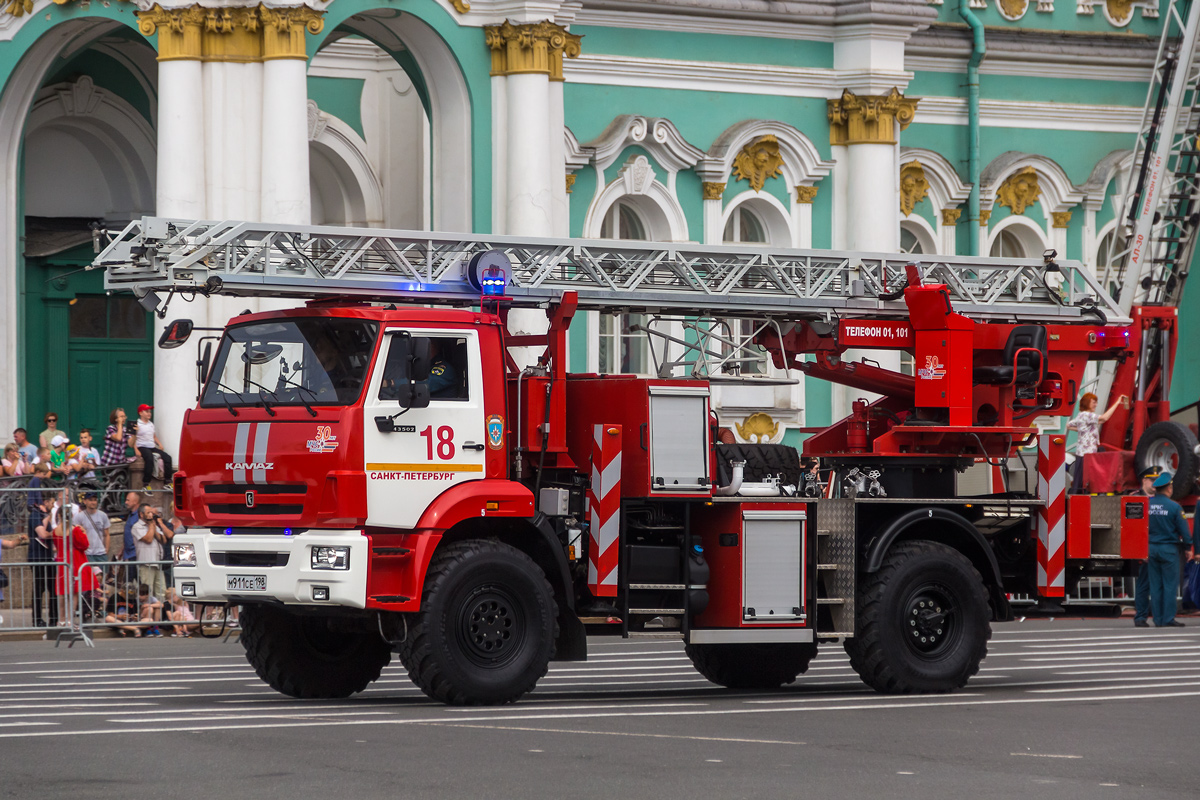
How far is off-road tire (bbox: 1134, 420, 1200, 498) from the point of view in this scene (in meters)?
28.6

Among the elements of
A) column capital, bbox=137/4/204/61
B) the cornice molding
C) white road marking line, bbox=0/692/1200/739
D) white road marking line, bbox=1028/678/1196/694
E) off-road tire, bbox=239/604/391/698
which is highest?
the cornice molding

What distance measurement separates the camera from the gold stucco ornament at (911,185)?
37.1m

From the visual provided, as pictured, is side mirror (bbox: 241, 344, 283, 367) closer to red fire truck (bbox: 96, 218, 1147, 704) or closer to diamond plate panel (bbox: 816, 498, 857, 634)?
red fire truck (bbox: 96, 218, 1147, 704)

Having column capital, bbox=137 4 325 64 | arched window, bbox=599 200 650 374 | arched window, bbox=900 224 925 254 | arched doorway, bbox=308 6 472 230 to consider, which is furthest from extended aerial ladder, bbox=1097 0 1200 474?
column capital, bbox=137 4 325 64

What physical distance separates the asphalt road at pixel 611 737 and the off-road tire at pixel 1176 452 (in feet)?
32.1

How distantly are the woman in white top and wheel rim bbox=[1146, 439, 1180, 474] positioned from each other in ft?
2.38

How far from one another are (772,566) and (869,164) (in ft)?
64.6

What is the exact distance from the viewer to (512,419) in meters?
15.8

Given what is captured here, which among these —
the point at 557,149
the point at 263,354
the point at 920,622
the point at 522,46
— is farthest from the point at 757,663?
the point at 522,46

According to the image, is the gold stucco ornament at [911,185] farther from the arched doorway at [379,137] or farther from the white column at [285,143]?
the white column at [285,143]

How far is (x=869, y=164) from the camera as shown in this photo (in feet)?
116

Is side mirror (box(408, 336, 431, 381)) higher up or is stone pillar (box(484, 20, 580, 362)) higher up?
stone pillar (box(484, 20, 580, 362))

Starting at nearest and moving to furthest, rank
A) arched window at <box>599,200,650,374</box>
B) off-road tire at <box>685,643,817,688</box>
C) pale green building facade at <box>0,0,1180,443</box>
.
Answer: off-road tire at <box>685,643,817,688</box>
pale green building facade at <box>0,0,1180,443</box>
arched window at <box>599,200,650,374</box>

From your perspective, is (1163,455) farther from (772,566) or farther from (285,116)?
(772,566)
